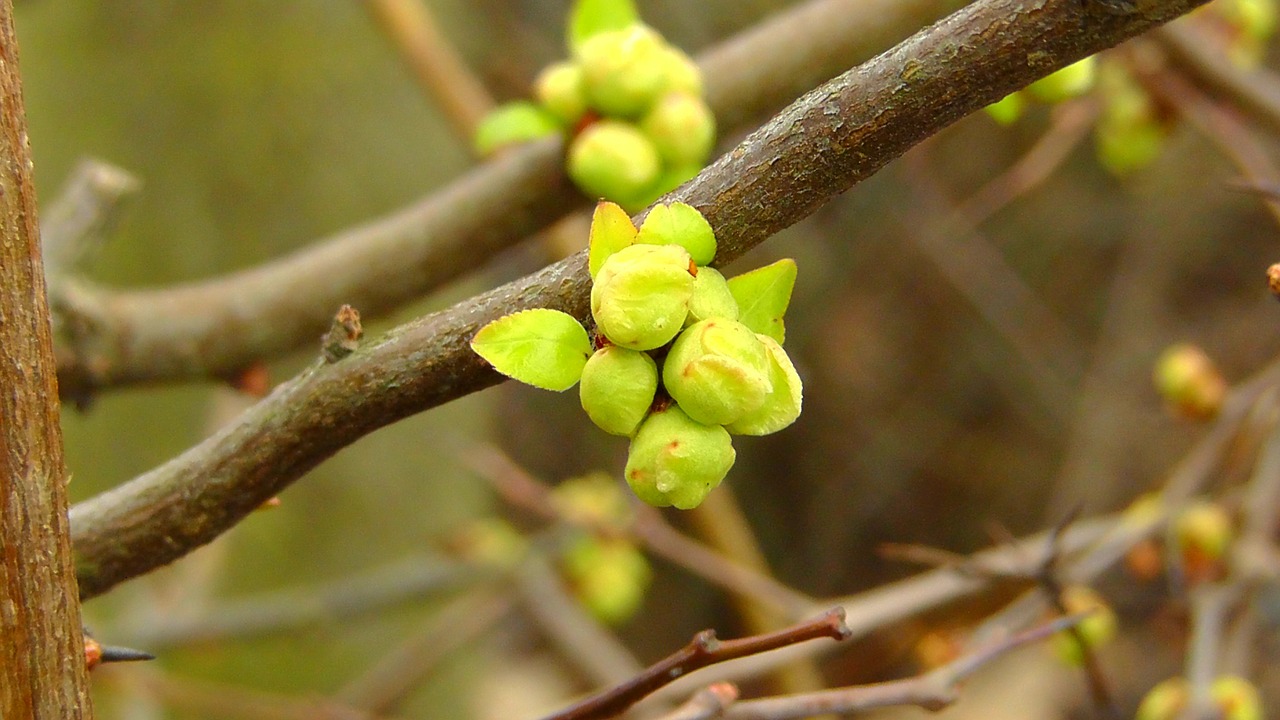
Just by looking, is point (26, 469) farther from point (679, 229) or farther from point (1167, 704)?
point (1167, 704)

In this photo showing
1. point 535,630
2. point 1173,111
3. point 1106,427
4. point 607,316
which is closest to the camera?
point 607,316

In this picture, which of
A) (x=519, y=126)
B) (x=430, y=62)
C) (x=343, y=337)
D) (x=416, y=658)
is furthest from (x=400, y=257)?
(x=416, y=658)

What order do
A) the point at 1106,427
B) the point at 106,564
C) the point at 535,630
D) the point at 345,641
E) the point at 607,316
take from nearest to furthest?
the point at 607,316 → the point at 106,564 → the point at 345,641 → the point at 1106,427 → the point at 535,630

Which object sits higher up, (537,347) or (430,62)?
(430,62)

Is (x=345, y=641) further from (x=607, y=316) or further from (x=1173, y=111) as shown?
(x=607, y=316)

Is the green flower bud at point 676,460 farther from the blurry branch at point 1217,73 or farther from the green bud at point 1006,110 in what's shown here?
the blurry branch at point 1217,73

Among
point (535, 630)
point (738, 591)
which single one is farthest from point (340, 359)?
point (535, 630)

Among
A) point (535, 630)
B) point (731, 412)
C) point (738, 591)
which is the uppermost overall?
point (535, 630)
